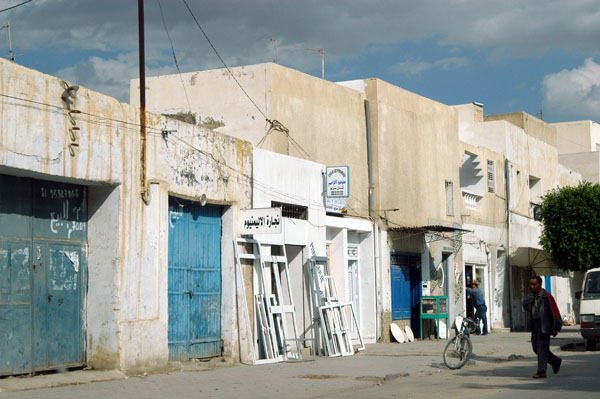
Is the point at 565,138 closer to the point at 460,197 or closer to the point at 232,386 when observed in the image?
the point at 460,197

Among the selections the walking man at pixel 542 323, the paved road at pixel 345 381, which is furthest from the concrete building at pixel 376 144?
the walking man at pixel 542 323

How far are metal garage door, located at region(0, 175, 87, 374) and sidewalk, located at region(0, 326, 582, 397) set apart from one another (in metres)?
0.40

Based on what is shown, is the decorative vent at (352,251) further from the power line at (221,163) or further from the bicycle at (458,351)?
the bicycle at (458,351)

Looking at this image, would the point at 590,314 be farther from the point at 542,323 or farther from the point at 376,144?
the point at 542,323

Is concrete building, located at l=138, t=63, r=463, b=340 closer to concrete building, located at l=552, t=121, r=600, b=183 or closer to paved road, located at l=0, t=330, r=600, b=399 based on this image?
paved road, located at l=0, t=330, r=600, b=399

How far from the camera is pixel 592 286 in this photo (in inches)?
934

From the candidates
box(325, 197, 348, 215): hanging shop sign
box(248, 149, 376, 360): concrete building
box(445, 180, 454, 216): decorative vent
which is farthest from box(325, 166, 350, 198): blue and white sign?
box(445, 180, 454, 216): decorative vent

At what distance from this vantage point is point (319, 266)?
68.2 feet

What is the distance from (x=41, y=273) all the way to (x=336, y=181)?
391 inches

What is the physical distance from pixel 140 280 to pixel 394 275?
12992 mm

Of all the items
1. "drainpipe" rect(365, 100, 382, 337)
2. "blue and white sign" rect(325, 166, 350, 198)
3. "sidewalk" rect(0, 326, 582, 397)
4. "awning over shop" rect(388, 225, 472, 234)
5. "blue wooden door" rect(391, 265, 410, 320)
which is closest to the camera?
"sidewalk" rect(0, 326, 582, 397)

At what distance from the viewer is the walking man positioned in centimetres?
1448

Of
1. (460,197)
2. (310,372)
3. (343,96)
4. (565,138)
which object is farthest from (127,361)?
(565,138)

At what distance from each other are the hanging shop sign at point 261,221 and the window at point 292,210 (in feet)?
6.21
